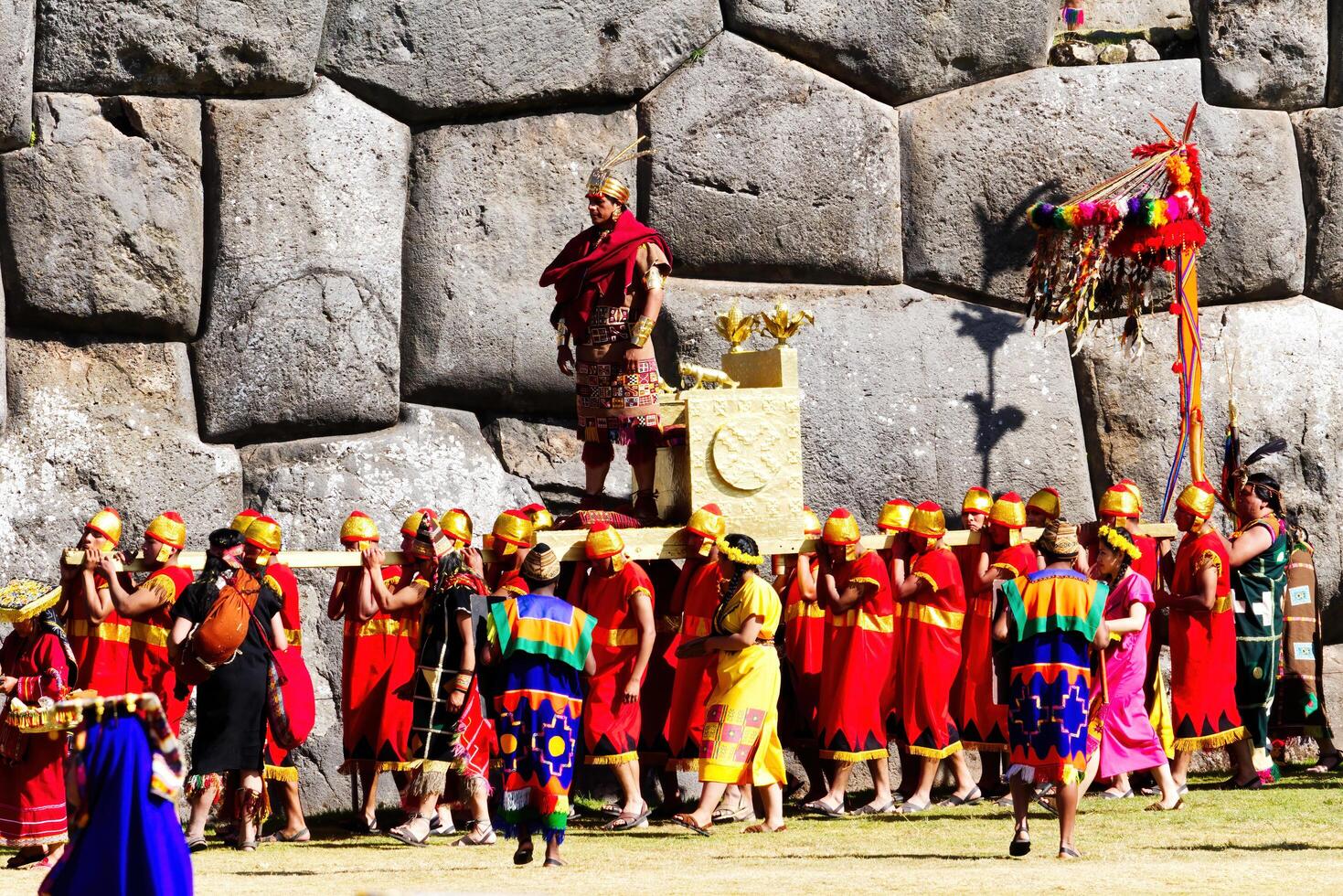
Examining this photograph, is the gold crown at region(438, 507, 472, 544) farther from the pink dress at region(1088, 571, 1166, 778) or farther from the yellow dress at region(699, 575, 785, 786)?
the pink dress at region(1088, 571, 1166, 778)

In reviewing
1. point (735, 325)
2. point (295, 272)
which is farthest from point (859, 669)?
point (295, 272)

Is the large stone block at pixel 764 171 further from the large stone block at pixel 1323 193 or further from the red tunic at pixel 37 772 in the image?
the red tunic at pixel 37 772

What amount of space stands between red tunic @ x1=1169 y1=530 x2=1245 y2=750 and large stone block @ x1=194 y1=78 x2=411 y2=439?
4561mm

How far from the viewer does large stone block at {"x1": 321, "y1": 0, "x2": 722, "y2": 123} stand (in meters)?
11.1

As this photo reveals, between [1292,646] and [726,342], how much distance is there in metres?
3.63

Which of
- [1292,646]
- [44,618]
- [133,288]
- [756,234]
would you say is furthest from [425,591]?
[1292,646]

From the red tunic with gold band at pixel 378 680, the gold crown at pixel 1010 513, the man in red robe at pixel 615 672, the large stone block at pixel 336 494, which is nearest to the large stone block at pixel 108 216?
the large stone block at pixel 336 494

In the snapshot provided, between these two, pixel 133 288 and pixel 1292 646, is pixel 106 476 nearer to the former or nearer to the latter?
pixel 133 288

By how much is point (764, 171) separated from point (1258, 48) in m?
3.24

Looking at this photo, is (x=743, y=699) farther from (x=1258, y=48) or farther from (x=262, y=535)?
(x=1258, y=48)

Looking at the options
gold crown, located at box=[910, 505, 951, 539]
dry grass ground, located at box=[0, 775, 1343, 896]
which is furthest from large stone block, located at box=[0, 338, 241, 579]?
gold crown, located at box=[910, 505, 951, 539]

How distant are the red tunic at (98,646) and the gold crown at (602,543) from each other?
2.16 metres

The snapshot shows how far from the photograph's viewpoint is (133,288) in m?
10.6

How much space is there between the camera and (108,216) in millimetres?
10562
